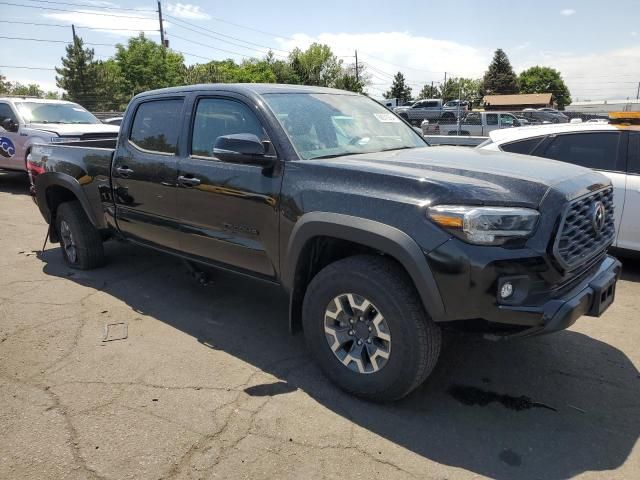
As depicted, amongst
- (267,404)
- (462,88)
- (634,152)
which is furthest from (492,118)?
(462,88)

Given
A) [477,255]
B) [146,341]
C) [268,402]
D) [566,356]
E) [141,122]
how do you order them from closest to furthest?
1. [477,255]
2. [268,402]
3. [566,356]
4. [146,341]
5. [141,122]

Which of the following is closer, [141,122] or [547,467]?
[547,467]

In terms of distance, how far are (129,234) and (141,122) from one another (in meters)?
1.04

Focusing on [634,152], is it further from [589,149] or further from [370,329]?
[370,329]

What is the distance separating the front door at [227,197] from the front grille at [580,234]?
167 centimetres

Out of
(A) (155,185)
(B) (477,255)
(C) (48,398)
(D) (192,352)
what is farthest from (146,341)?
(B) (477,255)

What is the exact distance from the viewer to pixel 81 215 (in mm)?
5367

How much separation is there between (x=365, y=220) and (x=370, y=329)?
634 millimetres

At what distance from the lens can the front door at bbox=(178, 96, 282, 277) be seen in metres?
3.36

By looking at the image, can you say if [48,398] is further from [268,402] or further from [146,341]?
[268,402]

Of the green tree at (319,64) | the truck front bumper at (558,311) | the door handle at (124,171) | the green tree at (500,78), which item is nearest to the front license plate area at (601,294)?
the truck front bumper at (558,311)

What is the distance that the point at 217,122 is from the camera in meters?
3.81

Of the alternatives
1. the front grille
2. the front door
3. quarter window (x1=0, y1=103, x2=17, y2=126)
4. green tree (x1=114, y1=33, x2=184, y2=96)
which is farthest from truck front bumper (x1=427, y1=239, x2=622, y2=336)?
green tree (x1=114, y1=33, x2=184, y2=96)

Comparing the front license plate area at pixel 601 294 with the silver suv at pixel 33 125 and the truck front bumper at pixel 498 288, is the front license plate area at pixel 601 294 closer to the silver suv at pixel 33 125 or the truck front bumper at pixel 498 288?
the truck front bumper at pixel 498 288
